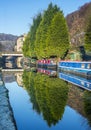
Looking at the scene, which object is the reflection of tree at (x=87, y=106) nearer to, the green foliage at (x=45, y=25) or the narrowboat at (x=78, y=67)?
the narrowboat at (x=78, y=67)

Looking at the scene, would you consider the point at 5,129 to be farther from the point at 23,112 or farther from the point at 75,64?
the point at 75,64

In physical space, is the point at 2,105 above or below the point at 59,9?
below

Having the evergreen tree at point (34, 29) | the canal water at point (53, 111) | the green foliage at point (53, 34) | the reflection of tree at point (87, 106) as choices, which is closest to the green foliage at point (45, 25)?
the green foliage at point (53, 34)

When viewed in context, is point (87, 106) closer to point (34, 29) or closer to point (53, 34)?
point (53, 34)

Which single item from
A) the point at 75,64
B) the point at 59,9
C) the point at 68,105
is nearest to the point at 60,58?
the point at 59,9

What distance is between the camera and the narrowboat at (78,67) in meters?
41.1

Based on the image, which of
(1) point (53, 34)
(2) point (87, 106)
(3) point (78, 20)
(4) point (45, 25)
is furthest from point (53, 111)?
(3) point (78, 20)

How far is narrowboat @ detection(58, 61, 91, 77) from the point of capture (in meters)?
41.1

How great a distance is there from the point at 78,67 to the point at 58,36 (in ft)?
71.2

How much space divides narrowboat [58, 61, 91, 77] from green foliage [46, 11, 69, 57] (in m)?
8.07

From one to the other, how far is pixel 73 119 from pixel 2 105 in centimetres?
365

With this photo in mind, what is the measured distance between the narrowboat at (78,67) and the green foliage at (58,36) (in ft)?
26.5

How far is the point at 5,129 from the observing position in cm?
1238

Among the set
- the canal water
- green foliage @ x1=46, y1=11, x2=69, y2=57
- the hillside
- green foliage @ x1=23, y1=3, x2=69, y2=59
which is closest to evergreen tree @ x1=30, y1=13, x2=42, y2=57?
the hillside
